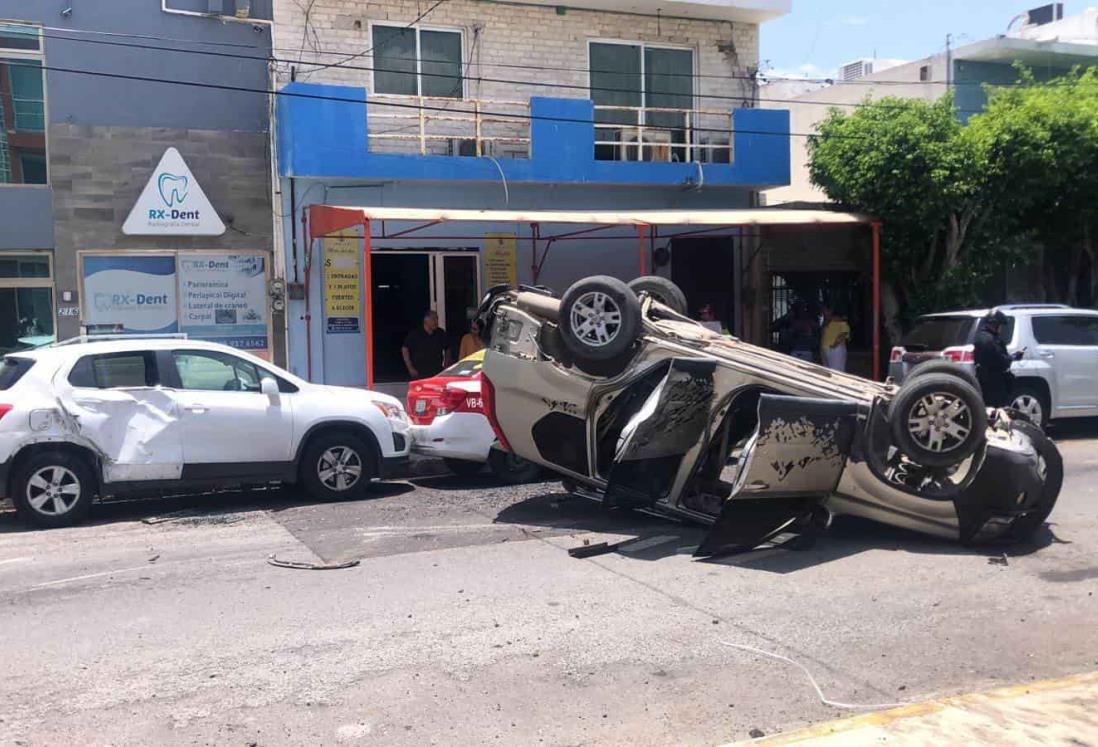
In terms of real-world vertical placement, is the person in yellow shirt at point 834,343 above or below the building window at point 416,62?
below

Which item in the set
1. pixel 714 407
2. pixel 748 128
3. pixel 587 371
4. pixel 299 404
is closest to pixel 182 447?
pixel 299 404

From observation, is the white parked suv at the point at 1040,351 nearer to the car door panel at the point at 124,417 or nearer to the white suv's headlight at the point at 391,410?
the white suv's headlight at the point at 391,410

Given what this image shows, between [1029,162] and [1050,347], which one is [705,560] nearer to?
[1050,347]

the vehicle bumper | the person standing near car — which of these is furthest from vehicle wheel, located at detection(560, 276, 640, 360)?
the person standing near car

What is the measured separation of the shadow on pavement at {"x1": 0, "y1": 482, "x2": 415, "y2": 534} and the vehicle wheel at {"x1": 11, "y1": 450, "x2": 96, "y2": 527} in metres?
0.17

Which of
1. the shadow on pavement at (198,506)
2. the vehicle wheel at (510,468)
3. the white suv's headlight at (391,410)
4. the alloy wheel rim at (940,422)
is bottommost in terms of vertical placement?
the shadow on pavement at (198,506)

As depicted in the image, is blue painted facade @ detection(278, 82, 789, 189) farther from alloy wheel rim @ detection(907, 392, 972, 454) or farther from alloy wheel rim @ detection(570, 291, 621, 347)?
alloy wheel rim @ detection(907, 392, 972, 454)

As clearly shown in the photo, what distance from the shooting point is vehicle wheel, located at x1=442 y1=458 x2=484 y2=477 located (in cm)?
1171

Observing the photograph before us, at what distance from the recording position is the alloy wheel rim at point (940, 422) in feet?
25.1

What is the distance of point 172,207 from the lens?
52.1 ft

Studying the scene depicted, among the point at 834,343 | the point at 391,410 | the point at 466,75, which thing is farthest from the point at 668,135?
the point at 391,410

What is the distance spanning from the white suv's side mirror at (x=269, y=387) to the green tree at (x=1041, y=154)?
11.6 m

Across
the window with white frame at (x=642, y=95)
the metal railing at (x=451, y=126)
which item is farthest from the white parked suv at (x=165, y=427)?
the window with white frame at (x=642, y=95)

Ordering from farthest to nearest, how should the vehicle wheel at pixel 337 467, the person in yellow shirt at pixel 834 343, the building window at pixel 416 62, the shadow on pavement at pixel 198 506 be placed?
1. the building window at pixel 416 62
2. the person in yellow shirt at pixel 834 343
3. the vehicle wheel at pixel 337 467
4. the shadow on pavement at pixel 198 506
